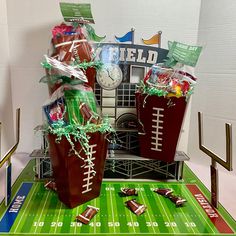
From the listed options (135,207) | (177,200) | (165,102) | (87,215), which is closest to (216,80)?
(165,102)

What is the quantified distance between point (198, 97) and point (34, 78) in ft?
2.84

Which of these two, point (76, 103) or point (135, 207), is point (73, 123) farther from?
point (135, 207)

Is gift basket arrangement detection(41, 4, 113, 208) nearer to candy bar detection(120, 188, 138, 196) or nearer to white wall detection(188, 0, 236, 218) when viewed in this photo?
candy bar detection(120, 188, 138, 196)

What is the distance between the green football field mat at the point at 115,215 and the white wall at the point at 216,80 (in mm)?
270

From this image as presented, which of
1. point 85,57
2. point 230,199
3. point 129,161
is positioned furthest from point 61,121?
point 230,199

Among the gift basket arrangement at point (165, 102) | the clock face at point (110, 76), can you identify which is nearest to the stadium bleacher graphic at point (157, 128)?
the gift basket arrangement at point (165, 102)

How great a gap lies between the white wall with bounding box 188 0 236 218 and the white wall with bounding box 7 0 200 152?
0.25ft

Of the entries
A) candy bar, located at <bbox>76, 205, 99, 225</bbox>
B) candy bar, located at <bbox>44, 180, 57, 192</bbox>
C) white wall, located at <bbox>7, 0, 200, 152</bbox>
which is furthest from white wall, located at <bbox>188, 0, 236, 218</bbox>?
candy bar, located at <bbox>44, 180, 57, 192</bbox>

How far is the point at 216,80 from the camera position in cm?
128

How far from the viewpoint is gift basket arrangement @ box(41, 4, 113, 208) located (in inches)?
33.9

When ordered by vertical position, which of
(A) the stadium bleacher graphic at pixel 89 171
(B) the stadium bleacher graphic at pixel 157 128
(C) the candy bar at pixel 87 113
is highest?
(C) the candy bar at pixel 87 113

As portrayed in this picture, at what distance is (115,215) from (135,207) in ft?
0.27

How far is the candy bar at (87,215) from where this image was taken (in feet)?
2.81

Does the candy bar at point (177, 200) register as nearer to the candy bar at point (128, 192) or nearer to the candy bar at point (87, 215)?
the candy bar at point (128, 192)
